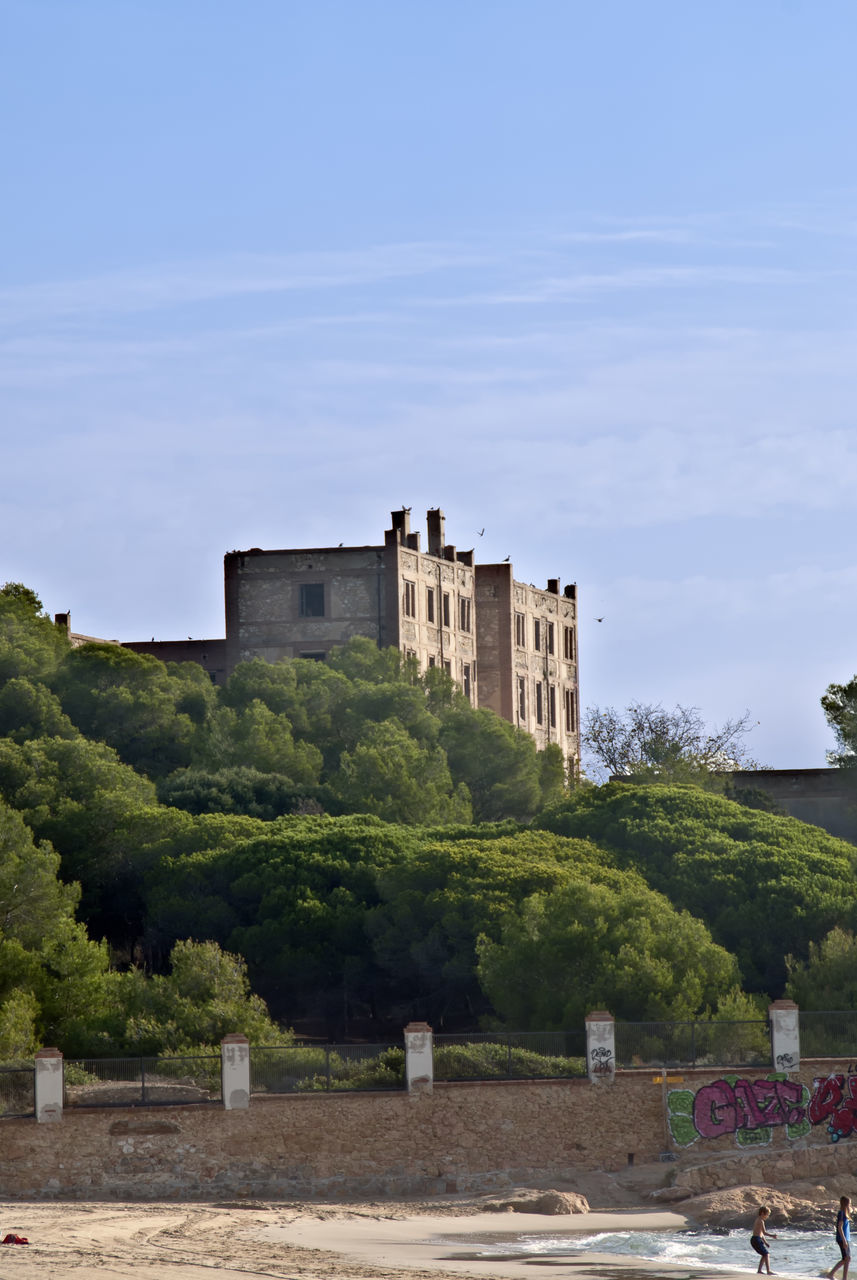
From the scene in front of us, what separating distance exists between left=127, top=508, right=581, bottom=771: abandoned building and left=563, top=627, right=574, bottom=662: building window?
0.19 meters

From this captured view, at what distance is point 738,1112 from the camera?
1754 inches

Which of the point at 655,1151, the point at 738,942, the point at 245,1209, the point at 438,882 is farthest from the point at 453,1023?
the point at 245,1209

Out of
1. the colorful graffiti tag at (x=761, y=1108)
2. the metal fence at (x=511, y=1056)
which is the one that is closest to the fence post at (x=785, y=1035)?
the colorful graffiti tag at (x=761, y=1108)

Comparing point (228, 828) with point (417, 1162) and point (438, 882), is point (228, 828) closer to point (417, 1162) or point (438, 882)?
point (438, 882)

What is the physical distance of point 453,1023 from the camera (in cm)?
6031

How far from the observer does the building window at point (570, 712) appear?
116875 mm

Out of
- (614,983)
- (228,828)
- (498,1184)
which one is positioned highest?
(228,828)

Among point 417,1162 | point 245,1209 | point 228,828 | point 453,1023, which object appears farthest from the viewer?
point 228,828

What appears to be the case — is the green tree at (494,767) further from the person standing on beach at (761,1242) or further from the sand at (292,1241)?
the person standing on beach at (761,1242)

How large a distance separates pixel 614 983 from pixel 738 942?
39.7 feet

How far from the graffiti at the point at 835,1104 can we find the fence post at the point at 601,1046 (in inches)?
194

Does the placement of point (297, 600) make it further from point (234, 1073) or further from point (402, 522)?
point (234, 1073)

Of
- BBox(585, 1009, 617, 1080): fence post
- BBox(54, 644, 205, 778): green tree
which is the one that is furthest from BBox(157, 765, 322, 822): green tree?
BBox(585, 1009, 617, 1080): fence post

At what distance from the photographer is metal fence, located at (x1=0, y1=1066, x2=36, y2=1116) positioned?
4094 cm
